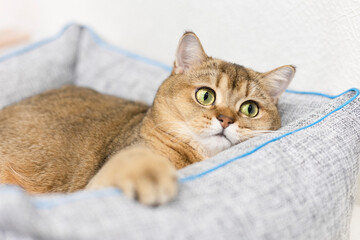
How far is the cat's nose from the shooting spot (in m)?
1.35

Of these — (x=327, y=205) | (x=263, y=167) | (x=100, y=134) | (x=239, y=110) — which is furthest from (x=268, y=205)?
(x=100, y=134)

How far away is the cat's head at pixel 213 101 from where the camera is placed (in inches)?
54.4

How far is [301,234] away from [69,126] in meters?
1.13

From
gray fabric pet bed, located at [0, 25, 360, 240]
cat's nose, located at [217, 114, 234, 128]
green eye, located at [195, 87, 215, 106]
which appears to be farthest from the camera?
green eye, located at [195, 87, 215, 106]

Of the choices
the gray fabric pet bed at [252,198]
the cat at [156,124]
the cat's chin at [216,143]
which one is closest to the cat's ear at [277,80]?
the cat at [156,124]

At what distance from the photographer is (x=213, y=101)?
4.85ft

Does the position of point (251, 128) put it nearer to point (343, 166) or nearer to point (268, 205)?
point (343, 166)

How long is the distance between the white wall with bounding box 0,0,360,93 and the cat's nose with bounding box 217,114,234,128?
0.70 metres

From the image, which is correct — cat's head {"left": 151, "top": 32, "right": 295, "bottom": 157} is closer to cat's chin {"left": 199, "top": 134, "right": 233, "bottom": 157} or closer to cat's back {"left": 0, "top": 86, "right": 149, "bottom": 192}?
cat's chin {"left": 199, "top": 134, "right": 233, "bottom": 157}

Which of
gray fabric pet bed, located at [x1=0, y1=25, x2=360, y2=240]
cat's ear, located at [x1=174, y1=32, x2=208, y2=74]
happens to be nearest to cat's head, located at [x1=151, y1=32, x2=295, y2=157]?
cat's ear, located at [x1=174, y1=32, x2=208, y2=74]

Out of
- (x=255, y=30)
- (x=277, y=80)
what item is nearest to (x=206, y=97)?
(x=277, y=80)

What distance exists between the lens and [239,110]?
1503mm

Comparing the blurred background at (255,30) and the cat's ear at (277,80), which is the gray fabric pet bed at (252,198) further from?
the blurred background at (255,30)

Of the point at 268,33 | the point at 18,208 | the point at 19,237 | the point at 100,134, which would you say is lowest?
the point at 100,134
